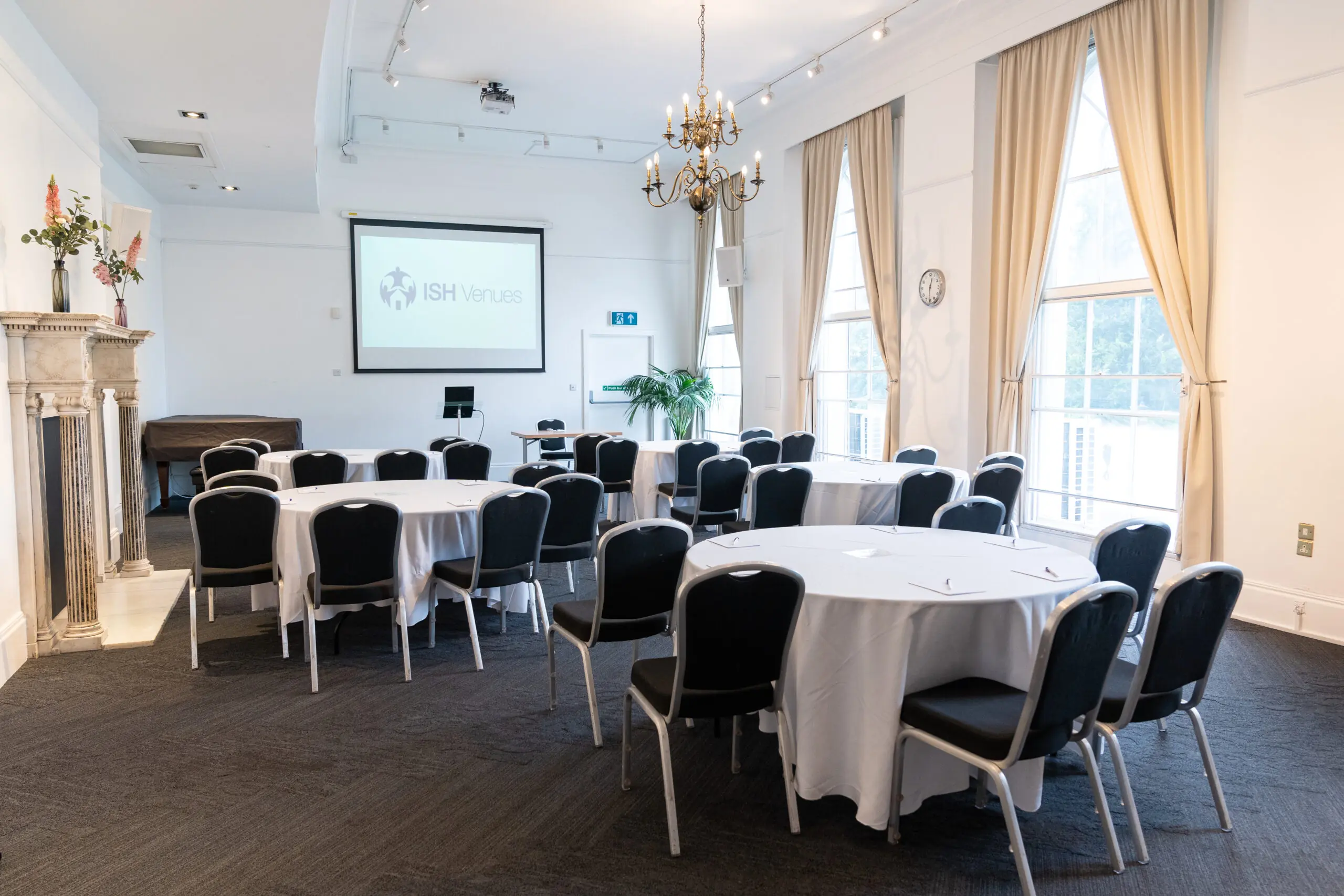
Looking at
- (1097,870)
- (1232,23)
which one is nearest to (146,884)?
(1097,870)

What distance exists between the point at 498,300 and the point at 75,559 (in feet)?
26.2

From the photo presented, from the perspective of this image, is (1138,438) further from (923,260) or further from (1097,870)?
(1097,870)

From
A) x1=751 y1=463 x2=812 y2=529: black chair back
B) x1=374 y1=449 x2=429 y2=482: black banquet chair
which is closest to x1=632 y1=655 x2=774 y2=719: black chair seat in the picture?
x1=751 y1=463 x2=812 y2=529: black chair back

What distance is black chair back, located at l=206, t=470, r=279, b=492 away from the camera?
5.31 m

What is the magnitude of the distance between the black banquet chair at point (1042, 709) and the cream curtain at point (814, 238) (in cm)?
757

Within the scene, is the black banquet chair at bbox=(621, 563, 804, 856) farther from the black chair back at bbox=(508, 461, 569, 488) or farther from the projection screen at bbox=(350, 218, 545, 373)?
the projection screen at bbox=(350, 218, 545, 373)

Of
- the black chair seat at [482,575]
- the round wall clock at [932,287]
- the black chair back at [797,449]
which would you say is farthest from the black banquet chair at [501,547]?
the round wall clock at [932,287]

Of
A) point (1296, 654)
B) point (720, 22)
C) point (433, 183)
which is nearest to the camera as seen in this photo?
point (1296, 654)

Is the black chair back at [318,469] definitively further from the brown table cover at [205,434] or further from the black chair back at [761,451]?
the brown table cover at [205,434]

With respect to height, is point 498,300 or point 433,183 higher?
point 433,183

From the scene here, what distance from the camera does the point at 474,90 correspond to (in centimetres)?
967

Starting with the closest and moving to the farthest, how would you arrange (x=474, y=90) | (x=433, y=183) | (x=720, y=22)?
1. (x=720, y=22)
2. (x=474, y=90)
3. (x=433, y=183)

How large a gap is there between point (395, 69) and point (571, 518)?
6180 millimetres

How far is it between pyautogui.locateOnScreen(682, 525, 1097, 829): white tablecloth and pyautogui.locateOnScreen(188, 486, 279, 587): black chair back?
299 centimetres
